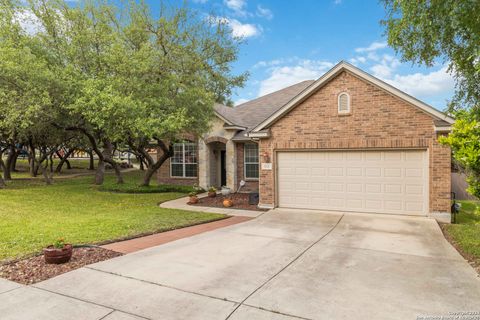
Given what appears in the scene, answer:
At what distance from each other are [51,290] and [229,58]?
19131 mm

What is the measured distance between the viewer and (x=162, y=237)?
25.9 feet

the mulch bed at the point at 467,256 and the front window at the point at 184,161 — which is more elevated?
the front window at the point at 184,161

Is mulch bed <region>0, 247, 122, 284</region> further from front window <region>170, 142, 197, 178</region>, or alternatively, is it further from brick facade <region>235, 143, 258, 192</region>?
front window <region>170, 142, 197, 178</region>

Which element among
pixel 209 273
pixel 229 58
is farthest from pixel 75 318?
pixel 229 58

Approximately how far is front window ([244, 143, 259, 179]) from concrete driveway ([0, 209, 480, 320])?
9.46 m

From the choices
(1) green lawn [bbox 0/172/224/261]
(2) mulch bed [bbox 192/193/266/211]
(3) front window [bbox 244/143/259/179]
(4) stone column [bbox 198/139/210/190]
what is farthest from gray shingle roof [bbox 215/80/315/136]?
(1) green lawn [bbox 0/172/224/261]

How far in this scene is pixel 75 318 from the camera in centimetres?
383

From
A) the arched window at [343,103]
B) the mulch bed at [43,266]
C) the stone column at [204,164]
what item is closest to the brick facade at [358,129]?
the arched window at [343,103]

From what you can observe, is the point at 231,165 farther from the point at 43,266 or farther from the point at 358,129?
the point at 43,266

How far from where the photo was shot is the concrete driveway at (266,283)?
4004 millimetres

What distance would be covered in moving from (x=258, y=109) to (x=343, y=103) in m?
9.70

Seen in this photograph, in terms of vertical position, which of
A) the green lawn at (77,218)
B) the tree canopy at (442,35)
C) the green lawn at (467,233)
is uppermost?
the tree canopy at (442,35)

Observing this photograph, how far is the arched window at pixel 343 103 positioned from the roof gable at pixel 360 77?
73 centimetres

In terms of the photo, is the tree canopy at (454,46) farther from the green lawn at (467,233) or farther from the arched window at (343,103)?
the arched window at (343,103)
